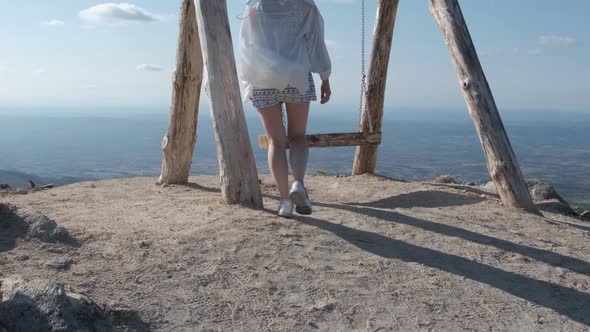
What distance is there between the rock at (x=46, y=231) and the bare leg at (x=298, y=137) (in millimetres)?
1616

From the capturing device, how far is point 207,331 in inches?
107

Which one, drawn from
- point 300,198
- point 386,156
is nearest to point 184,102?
point 300,198

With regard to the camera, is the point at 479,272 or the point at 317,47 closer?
the point at 479,272

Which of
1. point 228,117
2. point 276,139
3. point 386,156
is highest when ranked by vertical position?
point 228,117

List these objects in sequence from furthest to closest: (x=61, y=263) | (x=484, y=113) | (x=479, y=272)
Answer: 1. (x=484, y=113)
2. (x=479, y=272)
3. (x=61, y=263)

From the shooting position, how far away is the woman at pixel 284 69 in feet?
12.6

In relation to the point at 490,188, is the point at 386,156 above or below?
below

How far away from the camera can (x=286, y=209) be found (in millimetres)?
4070

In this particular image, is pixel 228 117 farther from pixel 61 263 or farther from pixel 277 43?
pixel 61 263

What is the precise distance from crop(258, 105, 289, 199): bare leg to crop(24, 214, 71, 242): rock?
1.46 m

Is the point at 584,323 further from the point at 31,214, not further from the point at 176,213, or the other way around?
the point at 31,214

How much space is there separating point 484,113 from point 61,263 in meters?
4.06

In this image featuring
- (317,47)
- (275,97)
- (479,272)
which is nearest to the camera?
(479,272)

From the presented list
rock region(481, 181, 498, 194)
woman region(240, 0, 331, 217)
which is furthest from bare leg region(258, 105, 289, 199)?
rock region(481, 181, 498, 194)
